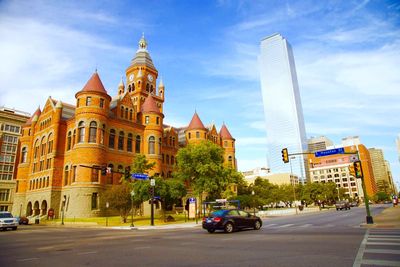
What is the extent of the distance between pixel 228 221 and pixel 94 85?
1458 inches

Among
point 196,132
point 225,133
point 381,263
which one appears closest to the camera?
point 381,263

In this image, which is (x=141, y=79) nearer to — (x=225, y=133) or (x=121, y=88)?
(x=121, y=88)

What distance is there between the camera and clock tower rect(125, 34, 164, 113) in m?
70.2

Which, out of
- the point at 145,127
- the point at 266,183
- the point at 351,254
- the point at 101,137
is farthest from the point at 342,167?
the point at 351,254

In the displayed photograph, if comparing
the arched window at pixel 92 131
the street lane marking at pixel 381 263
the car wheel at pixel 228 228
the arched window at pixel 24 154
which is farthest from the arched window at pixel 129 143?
the street lane marking at pixel 381 263

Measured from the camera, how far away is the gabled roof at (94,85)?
4572cm

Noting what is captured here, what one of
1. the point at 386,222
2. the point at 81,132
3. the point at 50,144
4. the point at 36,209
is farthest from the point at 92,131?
the point at 386,222

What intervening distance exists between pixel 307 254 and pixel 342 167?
6607 inches

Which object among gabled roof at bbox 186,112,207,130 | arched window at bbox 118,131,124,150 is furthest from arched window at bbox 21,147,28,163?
gabled roof at bbox 186,112,207,130

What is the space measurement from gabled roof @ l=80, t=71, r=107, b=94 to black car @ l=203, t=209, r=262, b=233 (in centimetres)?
3506

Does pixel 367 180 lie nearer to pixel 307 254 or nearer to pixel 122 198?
pixel 122 198

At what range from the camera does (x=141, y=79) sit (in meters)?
70.8

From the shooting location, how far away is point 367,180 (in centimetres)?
16900

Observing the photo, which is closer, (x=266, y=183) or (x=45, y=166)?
(x=45, y=166)
